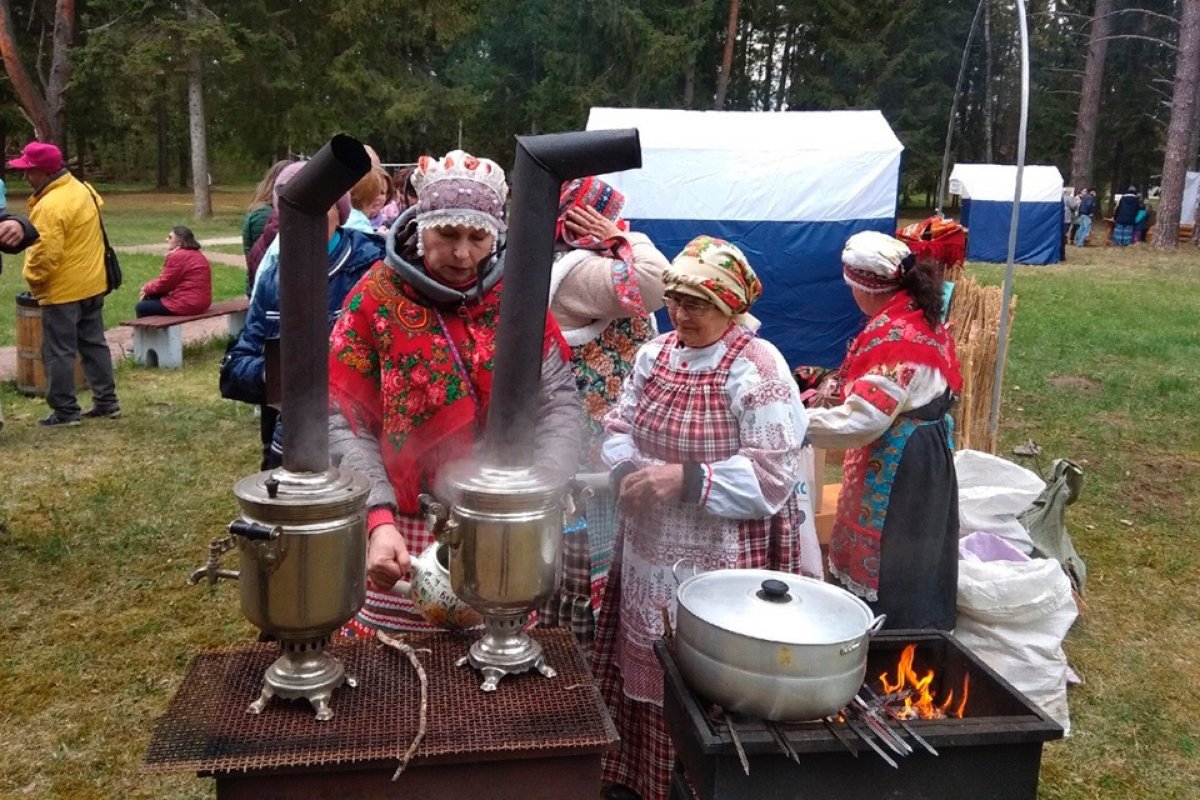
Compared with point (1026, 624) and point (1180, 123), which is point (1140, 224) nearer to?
point (1180, 123)

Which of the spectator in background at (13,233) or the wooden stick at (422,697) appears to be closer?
the wooden stick at (422,697)

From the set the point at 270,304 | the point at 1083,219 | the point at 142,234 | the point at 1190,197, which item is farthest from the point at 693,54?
the point at 270,304

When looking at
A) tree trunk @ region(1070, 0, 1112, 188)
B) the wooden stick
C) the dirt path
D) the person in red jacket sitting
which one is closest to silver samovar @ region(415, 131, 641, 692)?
the wooden stick

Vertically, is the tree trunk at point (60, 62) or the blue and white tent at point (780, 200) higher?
the tree trunk at point (60, 62)

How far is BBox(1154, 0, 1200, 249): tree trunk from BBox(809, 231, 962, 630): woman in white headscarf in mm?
20326

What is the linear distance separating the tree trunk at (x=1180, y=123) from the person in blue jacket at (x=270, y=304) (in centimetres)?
2131

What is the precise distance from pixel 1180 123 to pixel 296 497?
2302cm

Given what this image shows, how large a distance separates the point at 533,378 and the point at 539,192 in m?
0.31

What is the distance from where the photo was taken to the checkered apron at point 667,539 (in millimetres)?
2406

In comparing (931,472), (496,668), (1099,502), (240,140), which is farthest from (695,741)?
(240,140)

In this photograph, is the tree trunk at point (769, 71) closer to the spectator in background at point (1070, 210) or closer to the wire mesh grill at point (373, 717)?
the spectator in background at point (1070, 210)

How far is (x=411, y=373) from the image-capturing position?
1984 millimetres

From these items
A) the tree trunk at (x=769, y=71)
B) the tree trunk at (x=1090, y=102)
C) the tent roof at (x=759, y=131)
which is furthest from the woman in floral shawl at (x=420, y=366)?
the tree trunk at (x=769, y=71)

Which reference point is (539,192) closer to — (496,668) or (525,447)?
(525,447)
